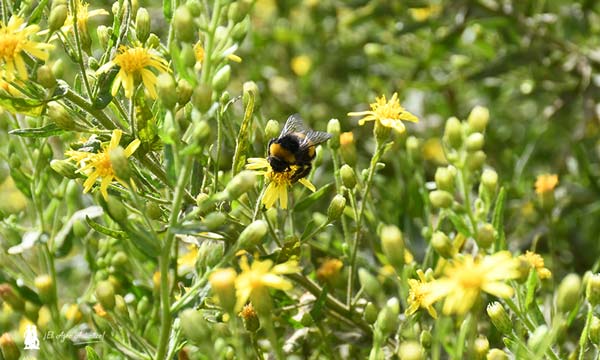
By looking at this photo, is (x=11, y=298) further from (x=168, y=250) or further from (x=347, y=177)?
(x=347, y=177)

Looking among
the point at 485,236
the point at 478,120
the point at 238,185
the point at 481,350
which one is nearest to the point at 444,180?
the point at 478,120

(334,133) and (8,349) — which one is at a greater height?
(334,133)

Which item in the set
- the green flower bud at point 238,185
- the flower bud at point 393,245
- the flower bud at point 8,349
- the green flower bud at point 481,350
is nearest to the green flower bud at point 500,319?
the green flower bud at point 481,350

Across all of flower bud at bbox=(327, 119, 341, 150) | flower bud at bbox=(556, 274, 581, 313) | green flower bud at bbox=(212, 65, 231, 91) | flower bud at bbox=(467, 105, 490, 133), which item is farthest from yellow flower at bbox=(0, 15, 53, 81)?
flower bud at bbox=(556, 274, 581, 313)

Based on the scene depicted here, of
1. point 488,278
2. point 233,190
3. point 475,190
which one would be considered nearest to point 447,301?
point 488,278

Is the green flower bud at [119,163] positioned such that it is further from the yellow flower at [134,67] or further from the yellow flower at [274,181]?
the yellow flower at [274,181]

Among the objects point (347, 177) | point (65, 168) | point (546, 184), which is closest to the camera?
point (65, 168)
